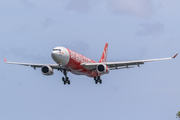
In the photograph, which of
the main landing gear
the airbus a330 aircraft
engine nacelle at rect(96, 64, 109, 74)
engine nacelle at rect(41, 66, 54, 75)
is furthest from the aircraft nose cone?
the main landing gear

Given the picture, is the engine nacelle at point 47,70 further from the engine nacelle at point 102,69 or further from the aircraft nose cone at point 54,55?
the engine nacelle at point 102,69

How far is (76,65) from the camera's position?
273ft

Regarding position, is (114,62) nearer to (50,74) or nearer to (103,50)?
(50,74)

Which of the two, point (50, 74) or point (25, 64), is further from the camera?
point (25, 64)

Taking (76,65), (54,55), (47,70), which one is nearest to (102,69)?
(76,65)

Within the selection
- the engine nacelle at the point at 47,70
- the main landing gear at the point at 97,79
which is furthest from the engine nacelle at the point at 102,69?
the engine nacelle at the point at 47,70

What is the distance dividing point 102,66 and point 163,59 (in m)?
12.1

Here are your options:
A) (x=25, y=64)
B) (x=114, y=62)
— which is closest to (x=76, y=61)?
(x=114, y=62)

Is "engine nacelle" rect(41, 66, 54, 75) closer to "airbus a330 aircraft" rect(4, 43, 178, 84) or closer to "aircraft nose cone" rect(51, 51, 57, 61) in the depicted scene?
"airbus a330 aircraft" rect(4, 43, 178, 84)

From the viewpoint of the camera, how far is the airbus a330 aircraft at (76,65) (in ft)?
261

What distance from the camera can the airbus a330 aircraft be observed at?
261ft

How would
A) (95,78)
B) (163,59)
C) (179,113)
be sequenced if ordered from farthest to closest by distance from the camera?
(179,113) → (95,78) → (163,59)

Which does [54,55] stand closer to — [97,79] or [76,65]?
[76,65]

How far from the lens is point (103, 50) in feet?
352
